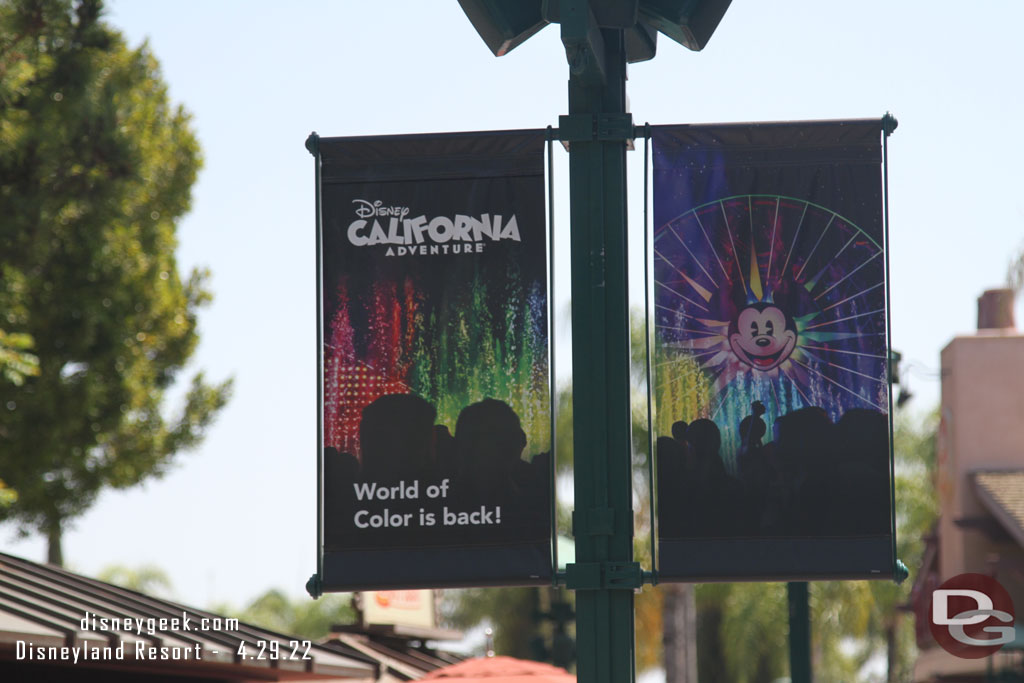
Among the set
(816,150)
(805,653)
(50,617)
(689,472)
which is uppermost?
(816,150)

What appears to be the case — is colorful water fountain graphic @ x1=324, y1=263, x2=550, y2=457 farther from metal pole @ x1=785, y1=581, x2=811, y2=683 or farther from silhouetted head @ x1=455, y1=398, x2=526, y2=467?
metal pole @ x1=785, y1=581, x2=811, y2=683

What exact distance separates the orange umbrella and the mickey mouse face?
7.54m

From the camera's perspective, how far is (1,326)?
68.9 ft

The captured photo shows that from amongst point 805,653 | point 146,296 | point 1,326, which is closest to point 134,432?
point 146,296

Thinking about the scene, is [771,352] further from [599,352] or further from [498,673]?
[498,673]

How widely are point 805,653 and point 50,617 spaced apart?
7611mm

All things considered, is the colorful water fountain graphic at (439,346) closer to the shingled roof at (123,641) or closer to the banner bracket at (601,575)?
the banner bracket at (601,575)

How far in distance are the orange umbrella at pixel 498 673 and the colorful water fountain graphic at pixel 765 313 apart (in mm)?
7474

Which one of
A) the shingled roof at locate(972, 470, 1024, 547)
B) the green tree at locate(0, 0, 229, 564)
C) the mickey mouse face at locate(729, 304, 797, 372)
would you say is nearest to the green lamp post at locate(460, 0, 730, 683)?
the mickey mouse face at locate(729, 304, 797, 372)

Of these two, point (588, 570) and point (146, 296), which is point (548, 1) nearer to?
point (588, 570)

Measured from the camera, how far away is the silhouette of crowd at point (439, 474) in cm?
576

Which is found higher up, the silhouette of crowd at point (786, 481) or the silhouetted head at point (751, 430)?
the silhouetted head at point (751, 430)

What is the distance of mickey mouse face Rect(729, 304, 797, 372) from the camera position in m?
5.80

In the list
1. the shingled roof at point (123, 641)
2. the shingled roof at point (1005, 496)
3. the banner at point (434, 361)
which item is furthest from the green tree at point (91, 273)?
the shingled roof at point (1005, 496)
